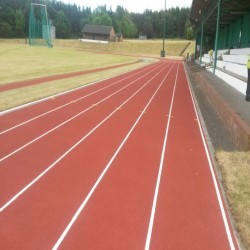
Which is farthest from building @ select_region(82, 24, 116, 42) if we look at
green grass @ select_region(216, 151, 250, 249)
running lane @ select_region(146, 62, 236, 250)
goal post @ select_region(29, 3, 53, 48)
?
green grass @ select_region(216, 151, 250, 249)

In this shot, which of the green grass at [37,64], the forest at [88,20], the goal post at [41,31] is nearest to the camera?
the green grass at [37,64]

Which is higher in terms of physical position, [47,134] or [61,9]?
[61,9]

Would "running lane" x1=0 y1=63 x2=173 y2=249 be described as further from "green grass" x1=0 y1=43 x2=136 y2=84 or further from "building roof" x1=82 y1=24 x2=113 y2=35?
"building roof" x1=82 y1=24 x2=113 y2=35

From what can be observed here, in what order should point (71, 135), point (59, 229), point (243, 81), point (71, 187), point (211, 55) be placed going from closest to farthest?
point (59, 229)
point (71, 187)
point (71, 135)
point (243, 81)
point (211, 55)

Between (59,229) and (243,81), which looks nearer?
(59,229)

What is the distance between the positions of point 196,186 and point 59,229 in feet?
9.03

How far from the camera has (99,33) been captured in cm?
9375

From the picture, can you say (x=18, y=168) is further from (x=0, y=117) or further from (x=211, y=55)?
(x=211, y=55)

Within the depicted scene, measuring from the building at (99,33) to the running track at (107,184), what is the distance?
84.3 m

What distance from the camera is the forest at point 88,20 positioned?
90562 mm

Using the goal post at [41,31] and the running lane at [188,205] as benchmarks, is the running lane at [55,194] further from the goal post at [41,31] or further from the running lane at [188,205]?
the goal post at [41,31]

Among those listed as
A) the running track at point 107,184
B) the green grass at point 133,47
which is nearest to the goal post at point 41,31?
the green grass at point 133,47

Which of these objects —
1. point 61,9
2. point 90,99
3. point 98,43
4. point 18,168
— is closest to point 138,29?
point 61,9

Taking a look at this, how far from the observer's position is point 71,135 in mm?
9344
